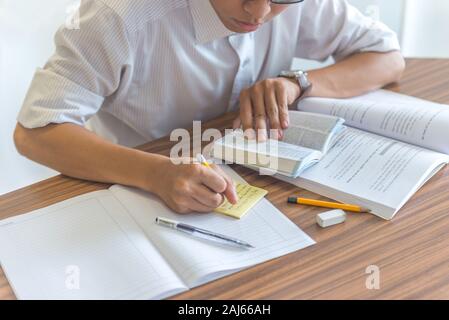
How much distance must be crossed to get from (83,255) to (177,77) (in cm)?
55

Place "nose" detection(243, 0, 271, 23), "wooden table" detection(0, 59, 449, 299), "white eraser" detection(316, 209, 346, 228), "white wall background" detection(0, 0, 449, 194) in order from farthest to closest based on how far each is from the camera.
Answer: "white wall background" detection(0, 0, 449, 194) < "nose" detection(243, 0, 271, 23) < "white eraser" detection(316, 209, 346, 228) < "wooden table" detection(0, 59, 449, 299)

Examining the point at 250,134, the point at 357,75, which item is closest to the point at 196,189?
the point at 250,134

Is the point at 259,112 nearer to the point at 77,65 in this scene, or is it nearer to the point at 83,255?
the point at 77,65

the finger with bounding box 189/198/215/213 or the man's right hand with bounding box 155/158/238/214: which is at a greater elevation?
the man's right hand with bounding box 155/158/238/214

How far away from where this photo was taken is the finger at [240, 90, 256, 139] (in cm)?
116

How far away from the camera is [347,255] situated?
859mm

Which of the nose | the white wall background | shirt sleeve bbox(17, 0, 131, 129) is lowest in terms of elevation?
the white wall background

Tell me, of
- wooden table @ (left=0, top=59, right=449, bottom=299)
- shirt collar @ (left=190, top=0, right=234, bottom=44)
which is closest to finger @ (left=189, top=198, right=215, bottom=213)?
wooden table @ (left=0, top=59, right=449, bottom=299)

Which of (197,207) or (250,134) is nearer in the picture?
(197,207)

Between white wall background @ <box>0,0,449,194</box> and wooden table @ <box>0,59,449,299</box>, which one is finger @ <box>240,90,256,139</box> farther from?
white wall background @ <box>0,0,449,194</box>

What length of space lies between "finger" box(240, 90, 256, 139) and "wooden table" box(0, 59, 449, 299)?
115mm

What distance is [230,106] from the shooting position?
1.41 m

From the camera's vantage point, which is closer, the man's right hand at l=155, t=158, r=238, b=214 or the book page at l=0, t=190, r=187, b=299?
the book page at l=0, t=190, r=187, b=299

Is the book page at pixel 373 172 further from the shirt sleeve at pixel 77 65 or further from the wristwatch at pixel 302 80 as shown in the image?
the shirt sleeve at pixel 77 65
